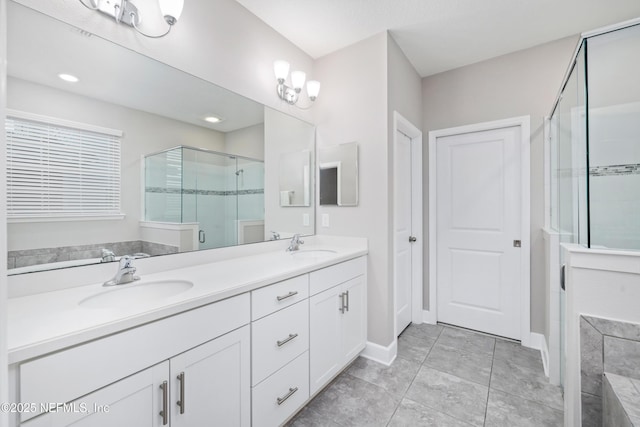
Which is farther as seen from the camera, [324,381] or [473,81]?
[473,81]

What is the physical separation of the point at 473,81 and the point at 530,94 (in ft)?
1.66

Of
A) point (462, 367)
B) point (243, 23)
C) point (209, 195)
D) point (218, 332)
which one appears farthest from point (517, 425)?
point (243, 23)

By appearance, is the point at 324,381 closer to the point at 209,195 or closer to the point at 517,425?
the point at 517,425

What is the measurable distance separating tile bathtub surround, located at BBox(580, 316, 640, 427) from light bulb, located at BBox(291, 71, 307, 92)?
7.57 feet

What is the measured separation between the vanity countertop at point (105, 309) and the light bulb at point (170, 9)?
1.28 m

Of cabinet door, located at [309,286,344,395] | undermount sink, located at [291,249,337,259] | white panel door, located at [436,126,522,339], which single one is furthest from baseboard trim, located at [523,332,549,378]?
undermount sink, located at [291,249,337,259]

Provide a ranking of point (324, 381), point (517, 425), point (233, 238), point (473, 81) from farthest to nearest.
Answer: point (473, 81) < point (233, 238) < point (324, 381) < point (517, 425)

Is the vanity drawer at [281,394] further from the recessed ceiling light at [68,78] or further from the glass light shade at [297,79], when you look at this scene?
the glass light shade at [297,79]

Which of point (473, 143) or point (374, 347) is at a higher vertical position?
point (473, 143)

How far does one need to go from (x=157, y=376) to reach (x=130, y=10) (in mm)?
1616

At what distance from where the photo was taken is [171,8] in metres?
1.37

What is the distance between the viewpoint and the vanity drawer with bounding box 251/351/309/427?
1.27 meters

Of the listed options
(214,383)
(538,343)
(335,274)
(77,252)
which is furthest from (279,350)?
(538,343)

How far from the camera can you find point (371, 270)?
2.21 metres
